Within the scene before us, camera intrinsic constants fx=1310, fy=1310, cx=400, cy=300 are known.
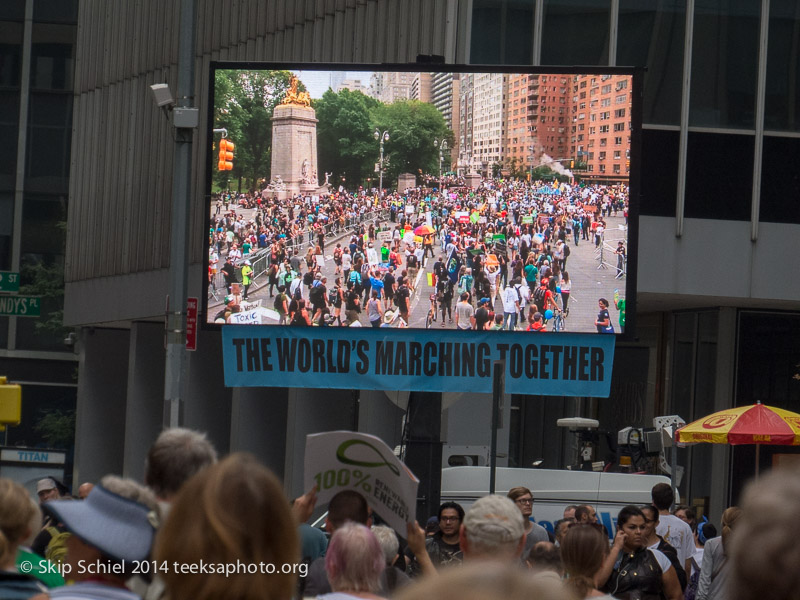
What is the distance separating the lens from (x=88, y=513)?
4066mm

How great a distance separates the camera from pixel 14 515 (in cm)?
439

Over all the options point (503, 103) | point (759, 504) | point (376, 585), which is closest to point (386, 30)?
point (503, 103)

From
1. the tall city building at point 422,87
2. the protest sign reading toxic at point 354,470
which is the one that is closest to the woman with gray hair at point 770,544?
the protest sign reading toxic at point 354,470

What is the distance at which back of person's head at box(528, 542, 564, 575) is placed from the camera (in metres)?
7.20

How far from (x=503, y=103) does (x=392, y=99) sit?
2.17 metres

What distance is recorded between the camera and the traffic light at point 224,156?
59.6 ft

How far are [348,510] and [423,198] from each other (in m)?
11.7

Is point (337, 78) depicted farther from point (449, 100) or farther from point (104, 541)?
point (104, 541)

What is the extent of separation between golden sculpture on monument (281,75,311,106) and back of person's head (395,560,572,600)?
656 inches

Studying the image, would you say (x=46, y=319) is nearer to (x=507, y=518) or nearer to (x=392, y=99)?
(x=392, y=99)

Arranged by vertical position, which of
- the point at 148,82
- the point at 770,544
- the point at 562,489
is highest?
the point at 148,82

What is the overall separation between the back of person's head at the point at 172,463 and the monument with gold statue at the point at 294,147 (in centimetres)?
1368

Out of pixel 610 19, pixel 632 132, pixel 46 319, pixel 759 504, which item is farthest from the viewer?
pixel 46 319

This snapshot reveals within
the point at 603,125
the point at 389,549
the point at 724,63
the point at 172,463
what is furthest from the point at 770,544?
the point at 724,63
